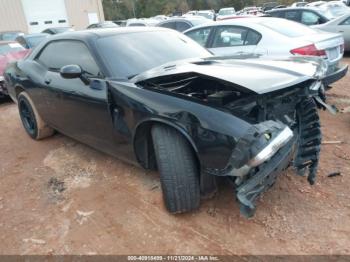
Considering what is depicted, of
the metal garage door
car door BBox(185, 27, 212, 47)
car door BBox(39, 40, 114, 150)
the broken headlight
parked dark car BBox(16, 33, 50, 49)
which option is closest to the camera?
the broken headlight

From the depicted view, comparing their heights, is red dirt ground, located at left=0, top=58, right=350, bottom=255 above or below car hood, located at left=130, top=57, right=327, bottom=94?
below

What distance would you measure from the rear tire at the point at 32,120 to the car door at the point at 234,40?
3043mm

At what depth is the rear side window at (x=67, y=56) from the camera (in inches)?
133

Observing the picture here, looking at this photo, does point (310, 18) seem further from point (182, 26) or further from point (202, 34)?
point (202, 34)

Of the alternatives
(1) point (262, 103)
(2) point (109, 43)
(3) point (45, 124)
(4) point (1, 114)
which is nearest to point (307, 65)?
(1) point (262, 103)

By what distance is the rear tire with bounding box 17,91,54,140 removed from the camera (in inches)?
179

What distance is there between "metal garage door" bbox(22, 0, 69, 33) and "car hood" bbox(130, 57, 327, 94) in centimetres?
2723

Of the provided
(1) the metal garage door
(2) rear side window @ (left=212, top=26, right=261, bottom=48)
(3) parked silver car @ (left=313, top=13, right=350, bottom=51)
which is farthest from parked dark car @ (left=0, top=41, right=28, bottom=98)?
(1) the metal garage door

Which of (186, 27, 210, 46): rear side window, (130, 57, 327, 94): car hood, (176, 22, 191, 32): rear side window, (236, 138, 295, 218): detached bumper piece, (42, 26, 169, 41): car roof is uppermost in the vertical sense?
(42, 26, 169, 41): car roof

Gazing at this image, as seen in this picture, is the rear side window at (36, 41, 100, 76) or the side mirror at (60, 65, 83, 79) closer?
the side mirror at (60, 65, 83, 79)

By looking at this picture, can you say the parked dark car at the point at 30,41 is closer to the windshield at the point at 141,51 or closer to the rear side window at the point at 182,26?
the rear side window at the point at 182,26

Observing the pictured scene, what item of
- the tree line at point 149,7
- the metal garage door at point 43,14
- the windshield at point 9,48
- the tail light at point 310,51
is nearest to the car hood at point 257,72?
the tail light at point 310,51

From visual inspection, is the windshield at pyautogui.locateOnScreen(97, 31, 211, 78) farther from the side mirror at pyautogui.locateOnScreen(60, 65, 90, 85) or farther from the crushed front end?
the crushed front end

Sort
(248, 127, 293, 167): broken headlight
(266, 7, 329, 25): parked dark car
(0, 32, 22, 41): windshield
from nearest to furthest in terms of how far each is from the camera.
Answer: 1. (248, 127, 293, 167): broken headlight
2. (266, 7, 329, 25): parked dark car
3. (0, 32, 22, 41): windshield
